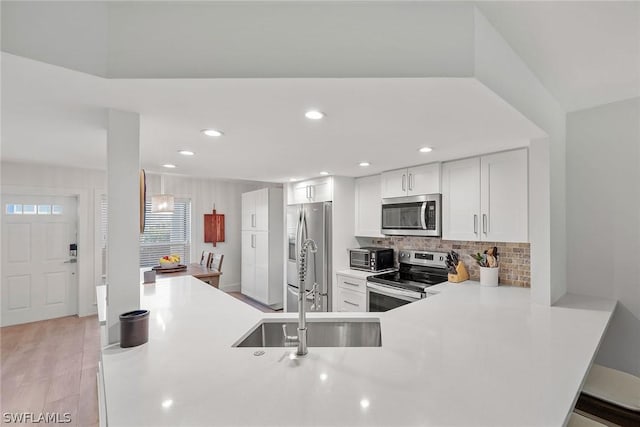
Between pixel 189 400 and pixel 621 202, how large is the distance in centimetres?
301

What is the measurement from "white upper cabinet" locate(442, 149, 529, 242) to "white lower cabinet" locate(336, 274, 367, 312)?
1.08 meters

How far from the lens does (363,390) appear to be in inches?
43.4

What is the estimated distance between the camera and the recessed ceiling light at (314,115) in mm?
1604

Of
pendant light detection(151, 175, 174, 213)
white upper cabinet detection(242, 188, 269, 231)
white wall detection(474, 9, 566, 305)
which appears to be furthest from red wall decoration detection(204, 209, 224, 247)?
white wall detection(474, 9, 566, 305)

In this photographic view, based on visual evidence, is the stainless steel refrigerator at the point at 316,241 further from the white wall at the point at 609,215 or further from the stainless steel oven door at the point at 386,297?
the white wall at the point at 609,215

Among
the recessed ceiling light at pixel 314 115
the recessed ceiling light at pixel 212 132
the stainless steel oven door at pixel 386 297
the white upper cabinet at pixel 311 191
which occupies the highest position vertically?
the recessed ceiling light at pixel 314 115

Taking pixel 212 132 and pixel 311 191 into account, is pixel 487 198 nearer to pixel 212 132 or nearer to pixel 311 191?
pixel 311 191

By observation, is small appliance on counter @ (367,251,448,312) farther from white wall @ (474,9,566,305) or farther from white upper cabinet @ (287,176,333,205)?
white upper cabinet @ (287,176,333,205)

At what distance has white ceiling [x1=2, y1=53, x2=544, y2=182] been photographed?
1.25 metres

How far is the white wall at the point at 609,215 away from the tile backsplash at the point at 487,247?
0.34 meters

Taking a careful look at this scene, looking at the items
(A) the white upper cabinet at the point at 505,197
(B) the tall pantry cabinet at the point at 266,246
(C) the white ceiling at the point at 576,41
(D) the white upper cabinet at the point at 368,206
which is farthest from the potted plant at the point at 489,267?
(B) the tall pantry cabinet at the point at 266,246

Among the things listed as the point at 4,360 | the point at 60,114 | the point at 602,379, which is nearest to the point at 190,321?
the point at 60,114

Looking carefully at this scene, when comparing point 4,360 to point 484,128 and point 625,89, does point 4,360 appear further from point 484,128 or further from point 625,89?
point 625,89

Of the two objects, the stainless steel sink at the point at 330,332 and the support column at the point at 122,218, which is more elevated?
the support column at the point at 122,218
